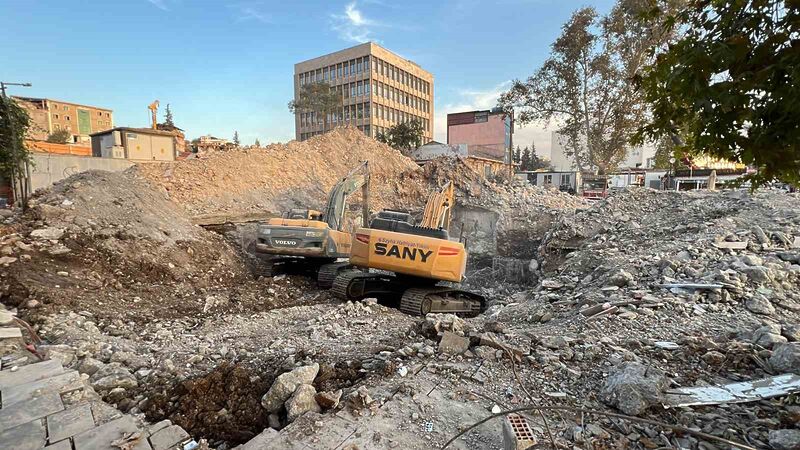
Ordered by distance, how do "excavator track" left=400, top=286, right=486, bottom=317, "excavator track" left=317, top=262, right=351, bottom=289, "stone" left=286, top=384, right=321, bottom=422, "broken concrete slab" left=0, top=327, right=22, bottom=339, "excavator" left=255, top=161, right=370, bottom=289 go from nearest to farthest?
"stone" left=286, top=384, right=321, bottom=422, "broken concrete slab" left=0, top=327, right=22, bottom=339, "excavator track" left=400, top=286, right=486, bottom=317, "excavator" left=255, top=161, right=370, bottom=289, "excavator track" left=317, top=262, right=351, bottom=289

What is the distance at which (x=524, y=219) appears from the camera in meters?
15.3

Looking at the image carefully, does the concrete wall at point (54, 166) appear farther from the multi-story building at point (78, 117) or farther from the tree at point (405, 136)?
the multi-story building at point (78, 117)

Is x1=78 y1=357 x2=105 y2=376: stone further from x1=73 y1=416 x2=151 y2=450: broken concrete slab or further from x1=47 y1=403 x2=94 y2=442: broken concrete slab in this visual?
x1=73 y1=416 x2=151 y2=450: broken concrete slab

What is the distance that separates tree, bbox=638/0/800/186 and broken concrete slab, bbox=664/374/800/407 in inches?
66.2

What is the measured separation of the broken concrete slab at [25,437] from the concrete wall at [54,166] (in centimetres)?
1458

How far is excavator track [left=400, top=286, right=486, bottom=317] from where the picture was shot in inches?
281

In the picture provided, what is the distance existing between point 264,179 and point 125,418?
14862mm

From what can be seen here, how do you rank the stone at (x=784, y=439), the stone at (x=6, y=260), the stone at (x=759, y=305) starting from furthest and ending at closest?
the stone at (x=6, y=260)
the stone at (x=759, y=305)
the stone at (x=784, y=439)

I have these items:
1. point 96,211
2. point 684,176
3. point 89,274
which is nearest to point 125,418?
point 89,274

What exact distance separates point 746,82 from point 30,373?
5836mm

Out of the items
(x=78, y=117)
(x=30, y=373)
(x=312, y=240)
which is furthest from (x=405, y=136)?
(x=78, y=117)

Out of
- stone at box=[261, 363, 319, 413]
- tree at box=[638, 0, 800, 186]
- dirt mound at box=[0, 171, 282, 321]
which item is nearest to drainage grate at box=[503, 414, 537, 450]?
stone at box=[261, 363, 319, 413]

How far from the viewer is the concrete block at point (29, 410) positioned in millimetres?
2899

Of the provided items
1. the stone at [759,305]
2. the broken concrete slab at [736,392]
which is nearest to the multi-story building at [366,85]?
the stone at [759,305]
